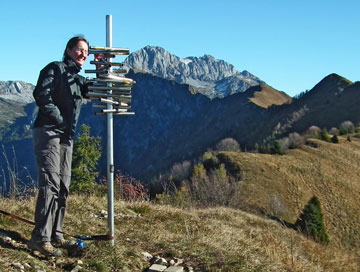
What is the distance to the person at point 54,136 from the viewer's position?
4.35 m

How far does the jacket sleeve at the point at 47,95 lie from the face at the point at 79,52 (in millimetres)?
406

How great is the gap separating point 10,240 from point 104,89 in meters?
2.16

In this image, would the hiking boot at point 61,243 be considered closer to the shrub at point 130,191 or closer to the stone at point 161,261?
the stone at point 161,261

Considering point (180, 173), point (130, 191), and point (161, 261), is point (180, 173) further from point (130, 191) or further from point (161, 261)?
point (161, 261)

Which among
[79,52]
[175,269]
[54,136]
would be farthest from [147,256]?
[79,52]

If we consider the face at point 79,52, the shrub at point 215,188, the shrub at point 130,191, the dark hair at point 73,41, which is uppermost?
the dark hair at point 73,41

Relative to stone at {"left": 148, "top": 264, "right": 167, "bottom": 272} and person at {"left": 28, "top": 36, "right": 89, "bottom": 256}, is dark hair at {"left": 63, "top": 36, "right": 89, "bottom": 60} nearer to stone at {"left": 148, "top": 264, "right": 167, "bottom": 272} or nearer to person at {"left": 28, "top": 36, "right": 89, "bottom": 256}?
person at {"left": 28, "top": 36, "right": 89, "bottom": 256}

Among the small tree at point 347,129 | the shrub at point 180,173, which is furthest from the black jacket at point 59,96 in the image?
the small tree at point 347,129

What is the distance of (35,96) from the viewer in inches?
171

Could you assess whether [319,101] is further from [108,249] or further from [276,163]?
[108,249]

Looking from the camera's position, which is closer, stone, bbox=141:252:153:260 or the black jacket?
the black jacket

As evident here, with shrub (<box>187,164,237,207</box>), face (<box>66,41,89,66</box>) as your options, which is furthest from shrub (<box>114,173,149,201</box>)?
shrub (<box>187,164,237,207</box>)

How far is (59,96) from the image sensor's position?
4566mm

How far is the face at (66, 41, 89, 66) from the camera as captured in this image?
4.73 m
